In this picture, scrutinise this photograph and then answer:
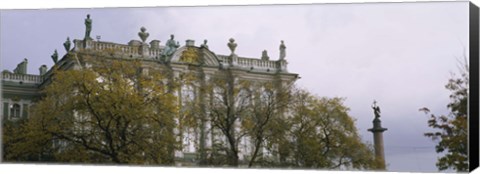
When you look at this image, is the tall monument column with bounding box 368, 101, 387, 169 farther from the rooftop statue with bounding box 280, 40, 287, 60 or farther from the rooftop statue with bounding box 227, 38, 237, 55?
the rooftop statue with bounding box 227, 38, 237, 55

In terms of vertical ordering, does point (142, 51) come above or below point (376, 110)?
above

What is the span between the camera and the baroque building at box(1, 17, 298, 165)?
48.0ft

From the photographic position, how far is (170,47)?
48.5 feet

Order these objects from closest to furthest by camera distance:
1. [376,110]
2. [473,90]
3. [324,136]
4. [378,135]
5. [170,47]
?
[473,90] < [376,110] < [378,135] < [324,136] < [170,47]

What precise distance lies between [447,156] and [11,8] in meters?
8.45

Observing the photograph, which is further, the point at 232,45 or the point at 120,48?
the point at 120,48

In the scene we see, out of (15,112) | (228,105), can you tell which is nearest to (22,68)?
(15,112)

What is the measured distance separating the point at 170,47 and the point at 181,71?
556mm

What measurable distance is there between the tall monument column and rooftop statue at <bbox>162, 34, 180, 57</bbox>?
383 centimetres

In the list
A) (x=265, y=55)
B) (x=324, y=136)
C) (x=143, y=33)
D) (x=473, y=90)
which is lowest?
(x=324, y=136)

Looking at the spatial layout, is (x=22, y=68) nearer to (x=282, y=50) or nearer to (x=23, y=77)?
(x=23, y=77)

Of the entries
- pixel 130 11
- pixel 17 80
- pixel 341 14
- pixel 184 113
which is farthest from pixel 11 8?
pixel 341 14

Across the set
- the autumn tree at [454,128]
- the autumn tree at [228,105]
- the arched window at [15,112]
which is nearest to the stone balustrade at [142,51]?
the autumn tree at [228,105]

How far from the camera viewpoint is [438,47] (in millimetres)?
12914
